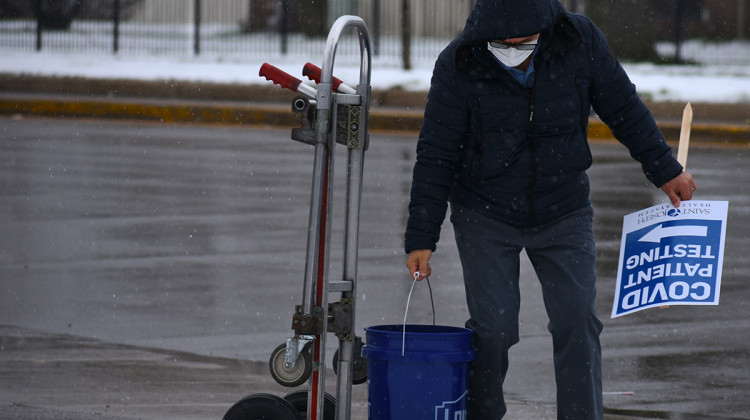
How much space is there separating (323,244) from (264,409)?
58 centimetres

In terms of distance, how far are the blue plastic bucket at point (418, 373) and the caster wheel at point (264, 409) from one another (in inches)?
12.2

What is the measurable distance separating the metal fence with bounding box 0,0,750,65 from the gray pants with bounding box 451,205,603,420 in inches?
769

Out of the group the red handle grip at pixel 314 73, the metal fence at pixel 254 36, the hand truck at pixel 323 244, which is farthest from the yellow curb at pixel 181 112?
the hand truck at pixel 323 244

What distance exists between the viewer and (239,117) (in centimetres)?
1838

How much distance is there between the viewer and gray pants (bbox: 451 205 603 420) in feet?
14.8

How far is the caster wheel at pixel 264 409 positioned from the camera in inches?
177

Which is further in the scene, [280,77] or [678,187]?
[678,187]

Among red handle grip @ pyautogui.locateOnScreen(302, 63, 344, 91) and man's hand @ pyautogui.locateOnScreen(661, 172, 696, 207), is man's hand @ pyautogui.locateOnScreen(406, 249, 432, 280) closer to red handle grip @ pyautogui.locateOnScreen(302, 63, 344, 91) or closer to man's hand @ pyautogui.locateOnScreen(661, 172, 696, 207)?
red handle grip @ pyautogui.locateOnScreen(302, 63, 344, 91)

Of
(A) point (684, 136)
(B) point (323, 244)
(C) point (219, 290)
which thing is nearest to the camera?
(B) point (323, 244)

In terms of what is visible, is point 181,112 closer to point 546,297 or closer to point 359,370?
point 359,370

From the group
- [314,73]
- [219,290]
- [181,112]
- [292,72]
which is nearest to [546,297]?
[314,73]

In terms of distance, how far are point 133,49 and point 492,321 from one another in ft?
72.9

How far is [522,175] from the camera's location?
175 inches

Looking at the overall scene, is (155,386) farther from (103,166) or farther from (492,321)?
(103,166)
